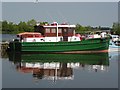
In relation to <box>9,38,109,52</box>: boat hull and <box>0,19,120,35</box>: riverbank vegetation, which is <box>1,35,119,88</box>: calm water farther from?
<box>0,19,120,35</box>: riverbank vegetation

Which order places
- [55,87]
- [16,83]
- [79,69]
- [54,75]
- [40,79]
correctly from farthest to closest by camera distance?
[79,69], [54,75], [40,79], [16,83], [55,87]

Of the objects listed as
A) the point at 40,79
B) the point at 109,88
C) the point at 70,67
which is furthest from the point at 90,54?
the point at 109,88

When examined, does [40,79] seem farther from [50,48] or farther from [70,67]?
[50,48]

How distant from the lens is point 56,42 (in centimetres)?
3139

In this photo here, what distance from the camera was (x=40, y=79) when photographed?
56.2ft

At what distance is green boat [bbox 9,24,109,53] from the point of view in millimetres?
31469

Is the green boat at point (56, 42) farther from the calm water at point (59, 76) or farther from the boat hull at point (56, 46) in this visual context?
the calm water at point (59, 76)

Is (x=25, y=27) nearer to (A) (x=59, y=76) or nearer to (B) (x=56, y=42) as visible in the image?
(B) (x=56, y=42)

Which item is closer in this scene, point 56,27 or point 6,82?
point 6,82

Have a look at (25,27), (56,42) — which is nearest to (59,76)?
(56,42)

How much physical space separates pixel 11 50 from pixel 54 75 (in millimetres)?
14366

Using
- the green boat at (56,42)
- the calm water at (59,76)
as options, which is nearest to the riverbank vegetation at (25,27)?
the green boat at (56,42)

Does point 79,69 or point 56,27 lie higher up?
point 56,27

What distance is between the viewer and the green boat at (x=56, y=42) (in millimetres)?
31469
